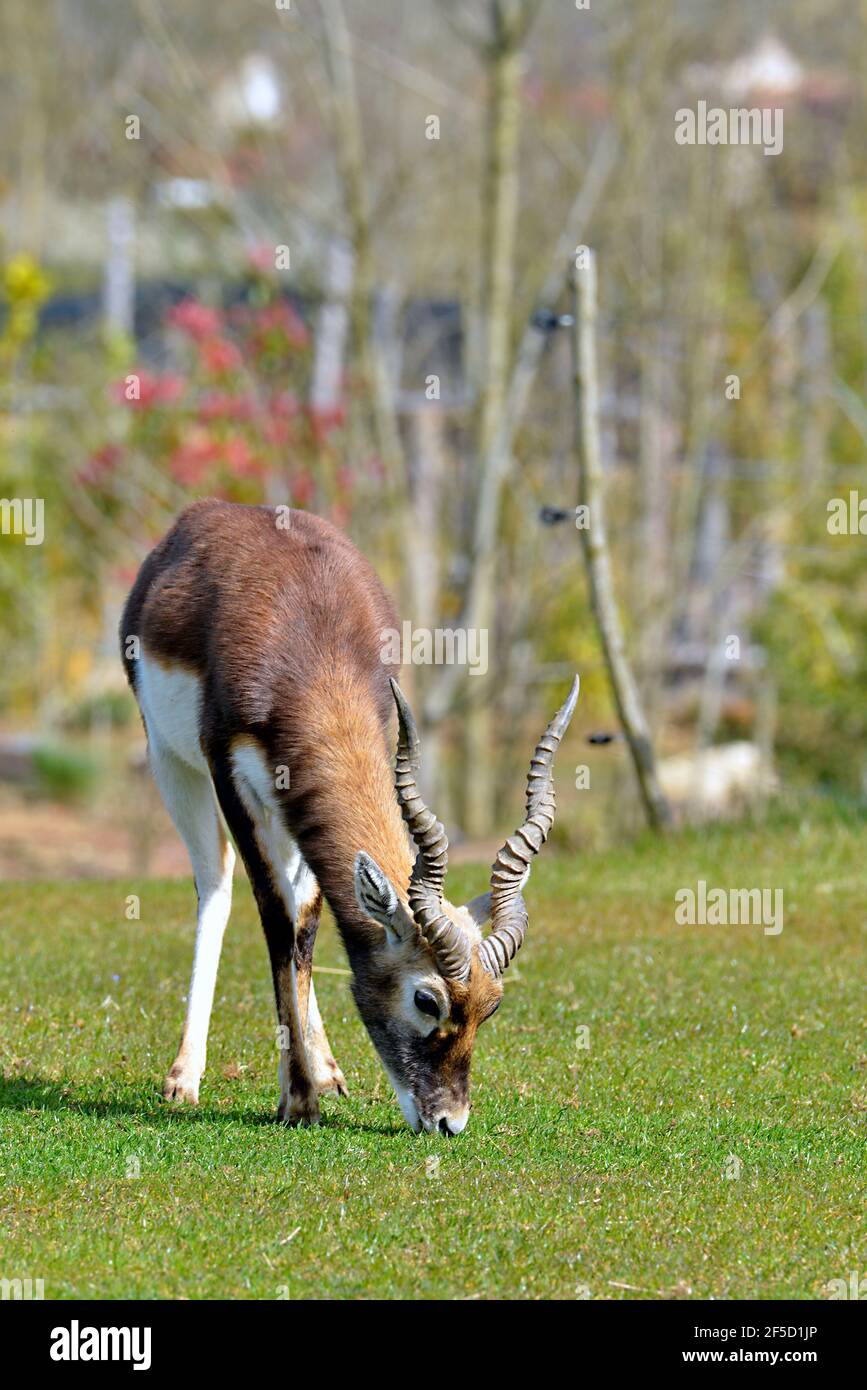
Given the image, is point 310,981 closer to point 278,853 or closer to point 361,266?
point 278,853

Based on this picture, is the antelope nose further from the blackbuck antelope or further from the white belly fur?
the white belly fur

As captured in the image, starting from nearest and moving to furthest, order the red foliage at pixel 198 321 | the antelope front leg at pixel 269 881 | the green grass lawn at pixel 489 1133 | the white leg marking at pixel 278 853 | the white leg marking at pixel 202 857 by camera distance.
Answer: the green grass lawn at pixel 489 1133
the white leg marking at pixel 278 853
the antelope front leg at pixel 269 881
the white leg marking at pixel 202 857
the red foliage at pixel 198 321

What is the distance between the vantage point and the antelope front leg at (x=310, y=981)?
7500 mm

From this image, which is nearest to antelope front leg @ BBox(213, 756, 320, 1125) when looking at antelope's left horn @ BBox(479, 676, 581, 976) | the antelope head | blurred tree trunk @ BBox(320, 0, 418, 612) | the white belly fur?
the white belly fur

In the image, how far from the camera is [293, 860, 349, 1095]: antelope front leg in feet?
24.6

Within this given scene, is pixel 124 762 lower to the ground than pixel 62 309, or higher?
lower

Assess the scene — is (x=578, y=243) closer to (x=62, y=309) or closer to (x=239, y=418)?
(x=239, y=418)

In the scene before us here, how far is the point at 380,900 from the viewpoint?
6.58m

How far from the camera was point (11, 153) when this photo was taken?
29156mm

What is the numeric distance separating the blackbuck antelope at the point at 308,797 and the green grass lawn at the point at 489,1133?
395 millimetres

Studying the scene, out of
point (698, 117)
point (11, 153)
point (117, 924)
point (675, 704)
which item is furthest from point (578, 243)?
point (11, 153)

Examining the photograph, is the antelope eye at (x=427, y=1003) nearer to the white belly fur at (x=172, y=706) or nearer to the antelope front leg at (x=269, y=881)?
the antelope front leg at (x=269, y=881)

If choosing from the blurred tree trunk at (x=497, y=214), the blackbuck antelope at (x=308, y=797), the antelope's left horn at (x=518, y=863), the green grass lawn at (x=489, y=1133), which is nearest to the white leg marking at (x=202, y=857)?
the blackbuck antelope at (x=308, y=797)

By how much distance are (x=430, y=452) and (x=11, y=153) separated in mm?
10808
